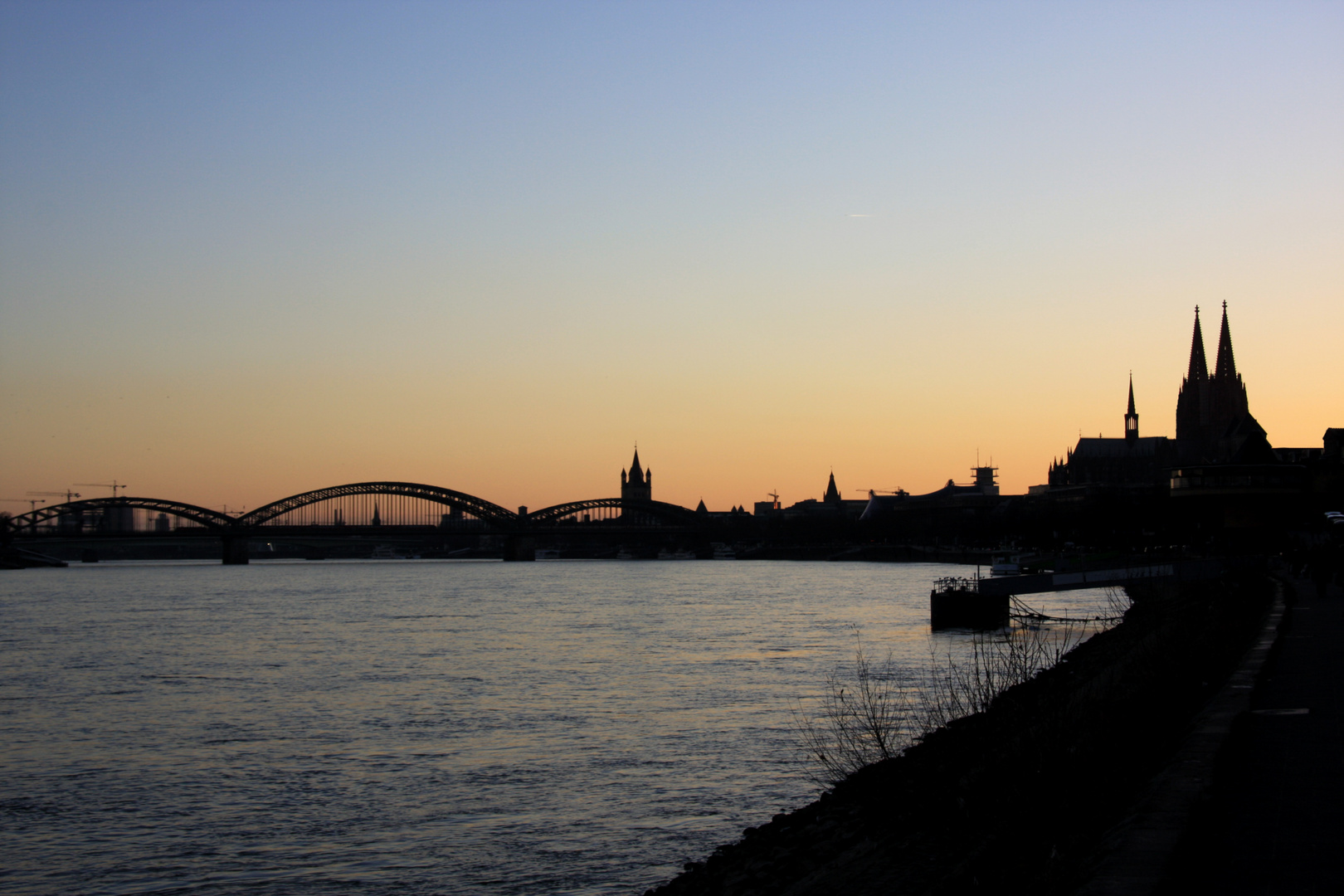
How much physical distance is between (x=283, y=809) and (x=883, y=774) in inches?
328

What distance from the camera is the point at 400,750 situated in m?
20.5

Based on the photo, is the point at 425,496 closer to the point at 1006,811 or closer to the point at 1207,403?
the point at 1207,403

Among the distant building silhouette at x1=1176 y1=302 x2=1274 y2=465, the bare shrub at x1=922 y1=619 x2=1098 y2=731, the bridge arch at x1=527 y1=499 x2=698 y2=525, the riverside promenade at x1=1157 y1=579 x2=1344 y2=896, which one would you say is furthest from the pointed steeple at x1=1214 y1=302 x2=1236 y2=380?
the riverside promenade at x1=1157 y1=579 x2=1344 y2=896

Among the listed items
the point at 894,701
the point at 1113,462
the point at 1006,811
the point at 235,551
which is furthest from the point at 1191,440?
the point at 1006,811

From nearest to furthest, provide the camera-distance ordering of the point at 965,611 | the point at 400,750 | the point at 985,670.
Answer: the point at 985,670, the point at 400,750, the point at 965,611

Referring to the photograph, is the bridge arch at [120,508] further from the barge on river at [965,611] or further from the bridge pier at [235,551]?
the barge on river at [965,611]

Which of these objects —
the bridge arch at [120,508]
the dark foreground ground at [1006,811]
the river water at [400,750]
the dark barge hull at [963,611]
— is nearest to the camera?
the dark foreground ground at [1006,811]

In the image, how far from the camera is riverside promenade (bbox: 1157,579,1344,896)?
671 cm

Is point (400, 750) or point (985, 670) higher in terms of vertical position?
point (985, 670)

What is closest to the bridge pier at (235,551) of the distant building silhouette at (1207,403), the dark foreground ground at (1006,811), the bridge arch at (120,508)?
the bridge arch at (120,508)

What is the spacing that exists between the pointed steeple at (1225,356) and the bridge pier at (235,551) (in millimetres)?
118278

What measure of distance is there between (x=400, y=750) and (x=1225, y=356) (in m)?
150

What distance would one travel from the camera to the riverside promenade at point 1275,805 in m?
6.71

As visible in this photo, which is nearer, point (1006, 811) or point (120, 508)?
point (1006, 811)
